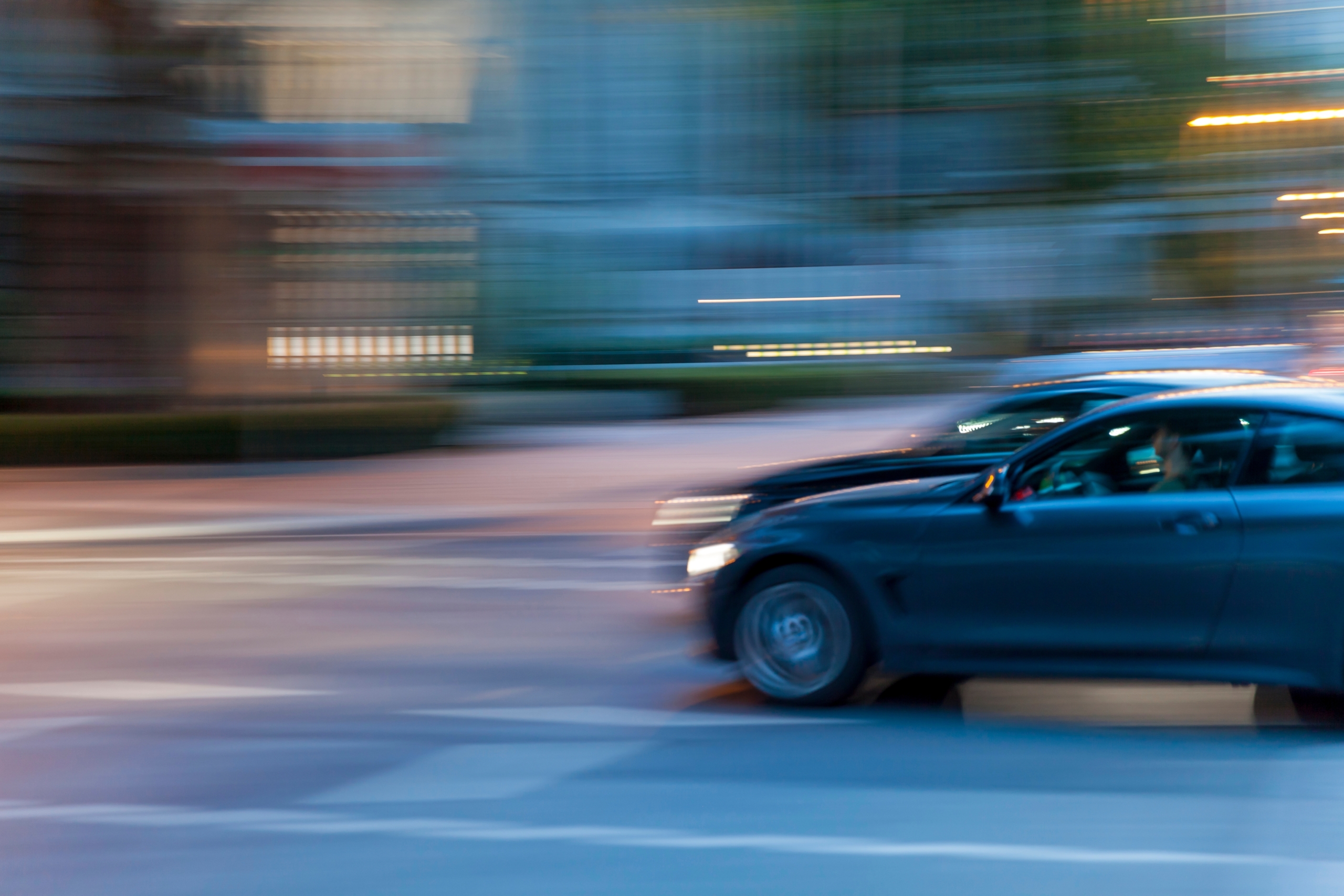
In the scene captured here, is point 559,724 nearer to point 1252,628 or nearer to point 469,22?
point 1252,628

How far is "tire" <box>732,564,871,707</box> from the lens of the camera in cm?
625

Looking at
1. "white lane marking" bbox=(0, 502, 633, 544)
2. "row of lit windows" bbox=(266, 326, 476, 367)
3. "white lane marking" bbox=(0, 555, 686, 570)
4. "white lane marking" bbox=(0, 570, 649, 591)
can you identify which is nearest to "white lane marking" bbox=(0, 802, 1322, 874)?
"white lane marking" bbox=(0, 570, 649, 591)

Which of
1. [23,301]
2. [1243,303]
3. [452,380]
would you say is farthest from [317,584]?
[1243,303]

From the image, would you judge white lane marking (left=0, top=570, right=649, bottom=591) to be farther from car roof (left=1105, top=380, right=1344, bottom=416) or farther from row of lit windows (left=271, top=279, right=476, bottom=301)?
row of lit windows (left=271, top=279, right=476, bottom=301)

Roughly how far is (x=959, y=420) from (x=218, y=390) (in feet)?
50.3

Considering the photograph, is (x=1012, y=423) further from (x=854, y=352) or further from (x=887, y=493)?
(x=854, y=352)

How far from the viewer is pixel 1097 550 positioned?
18.8ft

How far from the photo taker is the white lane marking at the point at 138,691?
6996 millimetres

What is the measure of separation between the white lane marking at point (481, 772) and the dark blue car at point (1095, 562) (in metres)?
0.97

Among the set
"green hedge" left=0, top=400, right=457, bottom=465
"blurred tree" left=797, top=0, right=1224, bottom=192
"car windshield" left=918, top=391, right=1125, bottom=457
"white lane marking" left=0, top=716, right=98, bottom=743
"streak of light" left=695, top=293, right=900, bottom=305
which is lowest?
"white lane marking" left=0, top=716, right=98, bottom=743

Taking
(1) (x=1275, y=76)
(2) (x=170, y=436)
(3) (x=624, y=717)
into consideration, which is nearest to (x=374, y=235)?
(2) (x=170, y=436)

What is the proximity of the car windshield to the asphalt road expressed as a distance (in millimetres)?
1808

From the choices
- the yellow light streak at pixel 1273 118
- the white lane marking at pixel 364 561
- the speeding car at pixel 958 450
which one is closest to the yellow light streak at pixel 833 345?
the yellow light streak at pixel 1273 118

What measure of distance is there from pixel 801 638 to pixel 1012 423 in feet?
8.59
